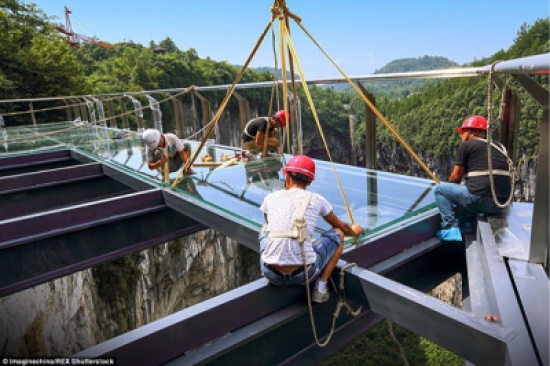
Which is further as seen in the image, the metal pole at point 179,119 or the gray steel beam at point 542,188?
the metal pole at point 179,119

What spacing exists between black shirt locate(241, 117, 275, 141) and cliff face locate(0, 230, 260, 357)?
4.78 m

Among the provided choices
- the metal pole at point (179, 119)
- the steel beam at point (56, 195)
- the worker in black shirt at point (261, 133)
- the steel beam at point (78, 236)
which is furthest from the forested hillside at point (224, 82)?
the steel beam at point (78, 236)

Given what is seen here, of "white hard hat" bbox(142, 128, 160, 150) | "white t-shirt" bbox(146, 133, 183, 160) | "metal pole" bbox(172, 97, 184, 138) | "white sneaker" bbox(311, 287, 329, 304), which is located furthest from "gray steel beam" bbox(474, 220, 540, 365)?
"metal pole" bbox(172, 97, 184, 138)

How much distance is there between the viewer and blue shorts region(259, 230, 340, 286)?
2.31 meters

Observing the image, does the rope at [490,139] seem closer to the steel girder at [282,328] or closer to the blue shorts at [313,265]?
the steel girder at [282,328]

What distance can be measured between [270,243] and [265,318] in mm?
408

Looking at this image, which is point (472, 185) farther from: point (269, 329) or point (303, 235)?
point (269, 329)

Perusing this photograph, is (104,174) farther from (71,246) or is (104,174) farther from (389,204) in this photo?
(389,204)

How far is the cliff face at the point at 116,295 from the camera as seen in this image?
7.15 meters

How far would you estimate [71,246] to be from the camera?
370 cm

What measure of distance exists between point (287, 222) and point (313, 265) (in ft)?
0.92

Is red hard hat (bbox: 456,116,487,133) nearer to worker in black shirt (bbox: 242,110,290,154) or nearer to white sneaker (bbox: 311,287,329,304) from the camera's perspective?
white sneaker (bbox: 311,287,329,304)

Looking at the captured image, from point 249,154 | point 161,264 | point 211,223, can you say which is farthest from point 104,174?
point 161,264

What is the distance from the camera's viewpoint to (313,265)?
234 cm
